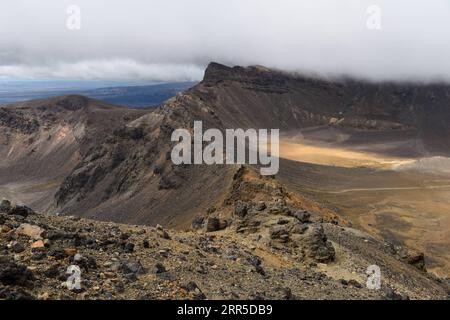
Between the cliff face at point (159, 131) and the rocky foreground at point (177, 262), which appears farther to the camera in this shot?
the cliff face at point (159, 131)

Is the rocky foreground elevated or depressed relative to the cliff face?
elevated

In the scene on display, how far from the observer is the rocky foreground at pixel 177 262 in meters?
11.5

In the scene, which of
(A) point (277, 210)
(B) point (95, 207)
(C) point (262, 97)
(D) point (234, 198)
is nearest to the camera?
(A) point (277, 210)

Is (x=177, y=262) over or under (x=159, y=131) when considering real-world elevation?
over

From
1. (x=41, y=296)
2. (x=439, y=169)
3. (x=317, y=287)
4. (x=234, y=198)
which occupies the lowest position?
(x=439, y=169)

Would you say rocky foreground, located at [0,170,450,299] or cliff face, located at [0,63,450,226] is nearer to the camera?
rocky foreground, located at [0,170,450,299]

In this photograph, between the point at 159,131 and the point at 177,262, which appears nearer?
the point at 177,262

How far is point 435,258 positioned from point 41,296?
50.8m

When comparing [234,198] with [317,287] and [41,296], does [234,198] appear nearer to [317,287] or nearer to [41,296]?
[317,287]

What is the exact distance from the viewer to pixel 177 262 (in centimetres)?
1427

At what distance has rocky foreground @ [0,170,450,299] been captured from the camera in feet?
37.7

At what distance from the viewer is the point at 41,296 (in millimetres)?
10578

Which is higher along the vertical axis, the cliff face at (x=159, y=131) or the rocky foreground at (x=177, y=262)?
the rocky foreground at (x=177, y=262)

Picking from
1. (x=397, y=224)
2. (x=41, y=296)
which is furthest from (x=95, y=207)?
(x=41, y=296)
